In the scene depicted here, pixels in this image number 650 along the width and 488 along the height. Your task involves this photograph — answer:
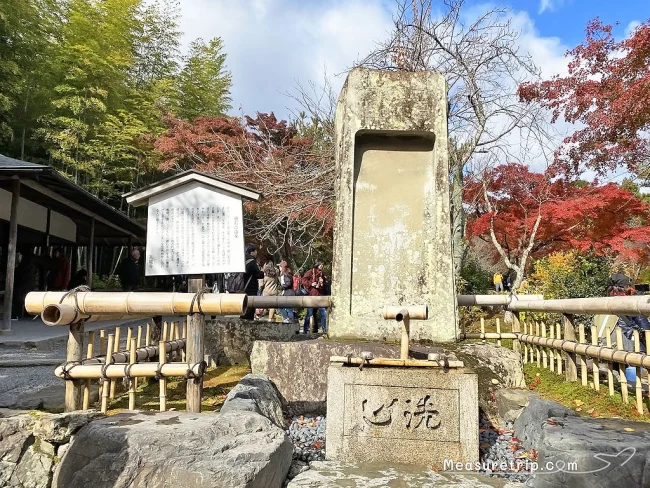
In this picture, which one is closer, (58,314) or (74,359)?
(58,314)

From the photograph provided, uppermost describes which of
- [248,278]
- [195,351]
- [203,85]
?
[203,85]

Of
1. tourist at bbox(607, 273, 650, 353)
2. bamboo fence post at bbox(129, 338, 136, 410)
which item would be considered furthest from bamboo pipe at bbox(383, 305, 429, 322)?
tourist at bbox(607, 273, 650, 353)

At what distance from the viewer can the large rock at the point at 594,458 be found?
2.41m

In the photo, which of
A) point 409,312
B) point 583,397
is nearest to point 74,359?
point 409,312

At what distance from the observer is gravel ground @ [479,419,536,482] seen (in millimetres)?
3295

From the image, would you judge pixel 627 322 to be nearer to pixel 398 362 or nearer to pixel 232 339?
pixel 398 362

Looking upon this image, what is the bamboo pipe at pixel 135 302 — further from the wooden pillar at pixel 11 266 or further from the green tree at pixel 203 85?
the green tree at pixel 203 85

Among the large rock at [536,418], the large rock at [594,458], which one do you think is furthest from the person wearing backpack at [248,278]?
the large rock at [594,458]

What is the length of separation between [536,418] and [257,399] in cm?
209

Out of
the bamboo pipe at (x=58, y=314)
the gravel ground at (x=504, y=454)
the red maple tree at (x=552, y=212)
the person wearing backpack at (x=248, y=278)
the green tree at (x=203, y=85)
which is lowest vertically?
the gravel ground at (x=504, y=454)

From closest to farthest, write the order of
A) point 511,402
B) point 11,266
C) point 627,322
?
point 511,402 → point 627,322 → point 11,266

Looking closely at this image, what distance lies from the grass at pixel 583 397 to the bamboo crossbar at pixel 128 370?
317 cm

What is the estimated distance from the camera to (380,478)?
304cm

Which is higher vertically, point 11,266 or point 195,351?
point 11,266
